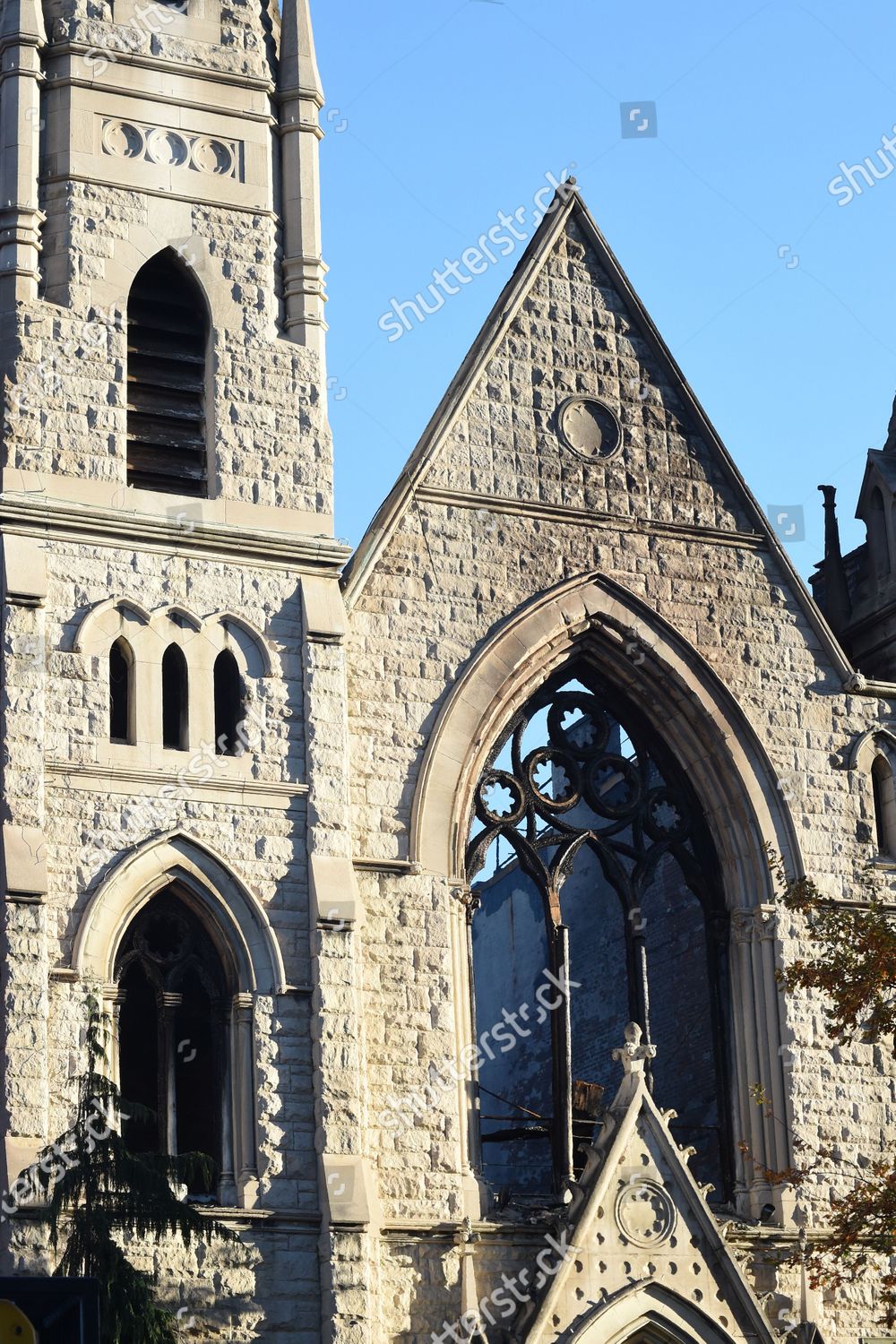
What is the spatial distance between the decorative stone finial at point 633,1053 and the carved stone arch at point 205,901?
120 inches

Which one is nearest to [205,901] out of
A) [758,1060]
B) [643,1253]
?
[643,1253]

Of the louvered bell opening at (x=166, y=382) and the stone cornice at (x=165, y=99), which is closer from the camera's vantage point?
the louvered bell opening at (x=166, y=382)

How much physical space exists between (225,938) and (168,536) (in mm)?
3548

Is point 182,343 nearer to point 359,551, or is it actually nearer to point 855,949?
point 359,551

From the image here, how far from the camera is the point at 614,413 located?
2650 cm

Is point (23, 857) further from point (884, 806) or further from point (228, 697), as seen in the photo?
point (884, 806)

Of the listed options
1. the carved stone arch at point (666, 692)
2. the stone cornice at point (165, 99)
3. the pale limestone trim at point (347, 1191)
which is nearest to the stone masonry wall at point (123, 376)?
the stone cornice at point (165, 99)

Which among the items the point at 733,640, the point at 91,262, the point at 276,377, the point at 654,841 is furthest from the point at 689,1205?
the point at 91,262

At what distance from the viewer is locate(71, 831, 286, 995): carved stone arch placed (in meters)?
22.2

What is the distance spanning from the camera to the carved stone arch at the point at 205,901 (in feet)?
72.9

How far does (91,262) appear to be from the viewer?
2433 cm

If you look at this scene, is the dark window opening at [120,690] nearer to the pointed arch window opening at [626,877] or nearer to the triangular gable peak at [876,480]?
the pointed arch window opening at [626,877]

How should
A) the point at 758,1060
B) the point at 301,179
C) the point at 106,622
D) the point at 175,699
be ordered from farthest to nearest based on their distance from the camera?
the point at 301,179, the point at 758,1060, the point at 175,699, the point at 106,622

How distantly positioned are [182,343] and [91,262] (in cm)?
112
